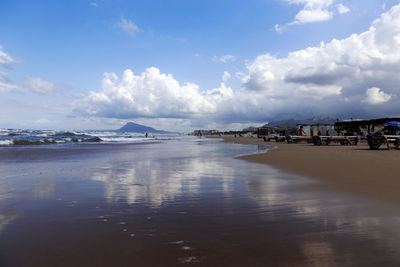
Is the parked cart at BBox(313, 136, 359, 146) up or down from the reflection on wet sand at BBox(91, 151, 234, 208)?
up

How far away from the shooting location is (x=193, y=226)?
374cm

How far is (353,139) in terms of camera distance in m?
27.6

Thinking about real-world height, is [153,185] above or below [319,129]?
below

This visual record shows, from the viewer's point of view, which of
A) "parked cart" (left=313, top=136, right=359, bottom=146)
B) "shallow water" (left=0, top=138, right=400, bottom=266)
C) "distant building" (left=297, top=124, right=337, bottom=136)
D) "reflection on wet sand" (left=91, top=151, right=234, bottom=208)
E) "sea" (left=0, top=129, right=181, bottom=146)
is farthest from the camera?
"distant building" (left=297, top=124, right=337, bottom=136)

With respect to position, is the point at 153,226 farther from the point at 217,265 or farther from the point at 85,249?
the point at 217,265

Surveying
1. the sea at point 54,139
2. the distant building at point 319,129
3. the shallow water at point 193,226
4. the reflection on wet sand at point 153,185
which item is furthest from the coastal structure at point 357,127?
the shallow water at point 193,226

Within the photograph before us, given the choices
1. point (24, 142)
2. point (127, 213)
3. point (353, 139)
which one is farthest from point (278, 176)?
point (24, 142)

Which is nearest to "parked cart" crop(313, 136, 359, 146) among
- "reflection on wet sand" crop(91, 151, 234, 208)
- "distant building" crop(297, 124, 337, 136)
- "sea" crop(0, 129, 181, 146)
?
"distant building" crop(297, 124, 337, 136)

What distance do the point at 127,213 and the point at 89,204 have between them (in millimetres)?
1129

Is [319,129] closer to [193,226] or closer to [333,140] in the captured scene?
[333,140]

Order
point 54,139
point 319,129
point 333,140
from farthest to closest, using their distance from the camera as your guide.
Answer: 1. point 319,129
2. point 54,139
3. point 333,140

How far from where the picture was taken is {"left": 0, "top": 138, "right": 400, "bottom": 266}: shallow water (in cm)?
277

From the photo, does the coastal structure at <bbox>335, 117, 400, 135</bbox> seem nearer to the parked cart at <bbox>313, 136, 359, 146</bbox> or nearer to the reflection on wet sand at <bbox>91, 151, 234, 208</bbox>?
the parked cart at <bbox>313, 136, 359, 146</bbox>

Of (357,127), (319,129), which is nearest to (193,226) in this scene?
(319,129)
